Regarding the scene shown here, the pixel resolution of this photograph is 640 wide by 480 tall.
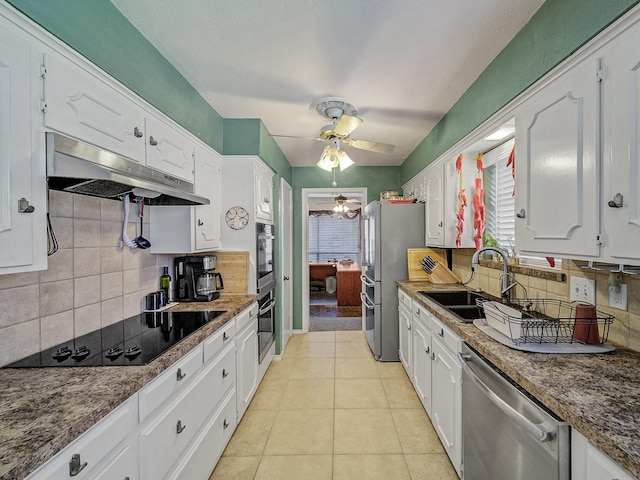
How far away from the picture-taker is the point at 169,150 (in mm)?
1859

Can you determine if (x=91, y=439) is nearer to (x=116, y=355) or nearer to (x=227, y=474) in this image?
(x=116, y=355)

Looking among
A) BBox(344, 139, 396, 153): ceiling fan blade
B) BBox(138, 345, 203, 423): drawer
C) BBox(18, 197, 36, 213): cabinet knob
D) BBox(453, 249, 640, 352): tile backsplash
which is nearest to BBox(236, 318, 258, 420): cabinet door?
BBox(138, 345, 203, 423): drawer

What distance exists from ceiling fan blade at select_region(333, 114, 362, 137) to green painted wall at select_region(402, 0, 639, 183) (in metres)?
0.81

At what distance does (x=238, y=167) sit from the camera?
270 cm

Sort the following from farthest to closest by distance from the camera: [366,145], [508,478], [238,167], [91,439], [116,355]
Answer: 1. [238,167]
2. [366,145]
3. [116,355]
4. [508,478]
5. [91,439]

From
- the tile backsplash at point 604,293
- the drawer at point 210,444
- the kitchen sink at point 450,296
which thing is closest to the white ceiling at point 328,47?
the tile backsplash at point 604,293

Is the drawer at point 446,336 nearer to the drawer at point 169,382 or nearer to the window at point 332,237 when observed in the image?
the drawer at point 169,382

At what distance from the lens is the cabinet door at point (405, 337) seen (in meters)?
Answer: 2.78

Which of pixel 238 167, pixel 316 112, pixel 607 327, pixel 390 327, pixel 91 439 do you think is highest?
pixel 316 112

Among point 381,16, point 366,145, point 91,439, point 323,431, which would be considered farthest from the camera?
point 366,145

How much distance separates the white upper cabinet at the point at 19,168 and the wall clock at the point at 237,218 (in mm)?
1652

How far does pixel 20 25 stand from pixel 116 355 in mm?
1212

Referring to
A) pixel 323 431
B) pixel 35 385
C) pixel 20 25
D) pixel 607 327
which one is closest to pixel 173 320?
pixel 35 385

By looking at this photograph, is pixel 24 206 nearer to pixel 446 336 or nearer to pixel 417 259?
pixel 446 336
